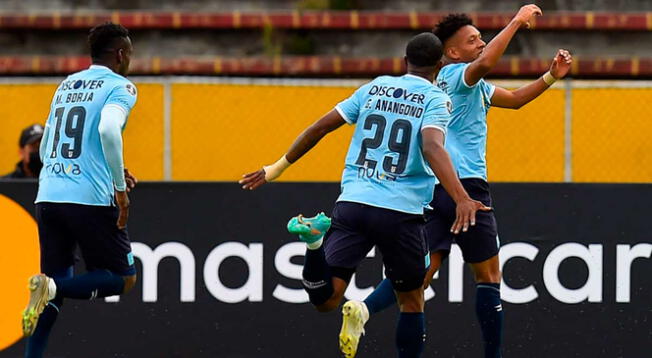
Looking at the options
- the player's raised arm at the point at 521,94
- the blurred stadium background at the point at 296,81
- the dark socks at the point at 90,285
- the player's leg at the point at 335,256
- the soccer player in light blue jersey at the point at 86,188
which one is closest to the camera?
the player's leg at the point at 335,256

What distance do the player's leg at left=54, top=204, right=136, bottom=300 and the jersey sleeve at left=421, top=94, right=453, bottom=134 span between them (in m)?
2.07

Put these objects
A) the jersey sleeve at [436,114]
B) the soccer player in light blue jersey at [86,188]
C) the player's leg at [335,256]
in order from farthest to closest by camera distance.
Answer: the soccer player in light blue jersey at [86,188]
the player's leg at [335,256]
the jersey sleeve at [436,114]

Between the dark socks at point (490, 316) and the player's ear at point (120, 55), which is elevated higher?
the player's ear at point (120, 55)

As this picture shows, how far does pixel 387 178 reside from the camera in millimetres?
6824

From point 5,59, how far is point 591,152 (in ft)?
21.5

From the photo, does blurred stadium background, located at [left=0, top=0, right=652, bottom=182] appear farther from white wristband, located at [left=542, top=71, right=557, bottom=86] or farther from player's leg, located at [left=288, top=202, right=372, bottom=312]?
player's leg, located at [left=288, top=202, right=372, bottom=312]

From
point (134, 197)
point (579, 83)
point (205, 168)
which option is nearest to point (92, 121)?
point (134, 197)

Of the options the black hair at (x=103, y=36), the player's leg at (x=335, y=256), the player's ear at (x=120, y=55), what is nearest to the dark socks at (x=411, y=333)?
the player's leg at (x=335, y=256)

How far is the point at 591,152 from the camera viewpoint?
11195mm

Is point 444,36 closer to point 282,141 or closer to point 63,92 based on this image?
point 63,92

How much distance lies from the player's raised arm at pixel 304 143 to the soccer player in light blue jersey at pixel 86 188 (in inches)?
31.9

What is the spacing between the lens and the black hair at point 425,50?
6910mm

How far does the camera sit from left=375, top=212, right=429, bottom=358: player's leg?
685 centimetres

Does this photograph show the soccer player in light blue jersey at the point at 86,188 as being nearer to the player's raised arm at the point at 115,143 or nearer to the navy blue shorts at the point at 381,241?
the player's raised arm at the point at 115,143
